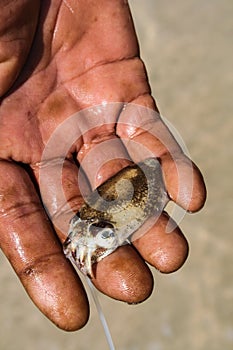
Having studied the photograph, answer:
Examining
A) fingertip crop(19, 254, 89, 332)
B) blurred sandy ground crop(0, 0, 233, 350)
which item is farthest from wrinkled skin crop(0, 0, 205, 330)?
blurred sandy ground crop(0, 0, 233, 350)

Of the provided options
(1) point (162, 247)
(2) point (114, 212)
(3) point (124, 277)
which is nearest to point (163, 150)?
(2) point (114, 212)

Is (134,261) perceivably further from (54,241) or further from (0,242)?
(0,242)

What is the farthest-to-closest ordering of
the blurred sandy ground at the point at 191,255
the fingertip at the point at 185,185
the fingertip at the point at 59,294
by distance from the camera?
the blurred sandy ground at the point at 191,255, the fingertip at the point at 185,185, the fingertip at the point at 59,294

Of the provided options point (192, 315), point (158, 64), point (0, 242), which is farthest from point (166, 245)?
point (158, 64)

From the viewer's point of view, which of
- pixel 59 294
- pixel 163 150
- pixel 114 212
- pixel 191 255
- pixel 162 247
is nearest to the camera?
pixel 59 294

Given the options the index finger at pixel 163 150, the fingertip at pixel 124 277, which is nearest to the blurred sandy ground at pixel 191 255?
the index finger at pixel 163 150

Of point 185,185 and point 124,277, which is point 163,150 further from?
point 124,277

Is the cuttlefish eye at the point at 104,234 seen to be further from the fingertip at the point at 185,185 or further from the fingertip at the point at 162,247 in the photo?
the fingertip at the point at 185,185
